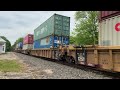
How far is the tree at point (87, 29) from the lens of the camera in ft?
122

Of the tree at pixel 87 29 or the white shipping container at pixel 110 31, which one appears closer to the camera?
the white shipping container at pixel 110 31

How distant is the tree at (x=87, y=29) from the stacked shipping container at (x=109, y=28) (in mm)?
26912

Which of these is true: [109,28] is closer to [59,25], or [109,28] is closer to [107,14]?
[107,14]

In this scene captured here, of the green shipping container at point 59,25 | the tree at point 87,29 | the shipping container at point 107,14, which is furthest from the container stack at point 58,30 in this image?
the tree at point 87,29

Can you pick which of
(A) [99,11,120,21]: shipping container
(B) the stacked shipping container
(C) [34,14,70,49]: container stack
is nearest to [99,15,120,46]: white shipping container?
(B) the stacked shipping container

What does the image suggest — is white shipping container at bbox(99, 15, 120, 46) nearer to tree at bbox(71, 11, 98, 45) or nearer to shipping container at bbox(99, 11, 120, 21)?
shipping container at bbox(99, 11, 120, 21)

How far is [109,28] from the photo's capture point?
8.60 meters

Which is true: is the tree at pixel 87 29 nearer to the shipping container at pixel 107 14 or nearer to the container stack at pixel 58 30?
the container stack at pixel 58 30

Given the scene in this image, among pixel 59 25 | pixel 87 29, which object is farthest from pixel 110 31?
pixel 87 29

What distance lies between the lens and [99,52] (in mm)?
9070

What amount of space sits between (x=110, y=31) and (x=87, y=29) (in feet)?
99.6

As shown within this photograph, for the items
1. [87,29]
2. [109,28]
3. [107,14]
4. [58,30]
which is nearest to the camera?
[109,28]
